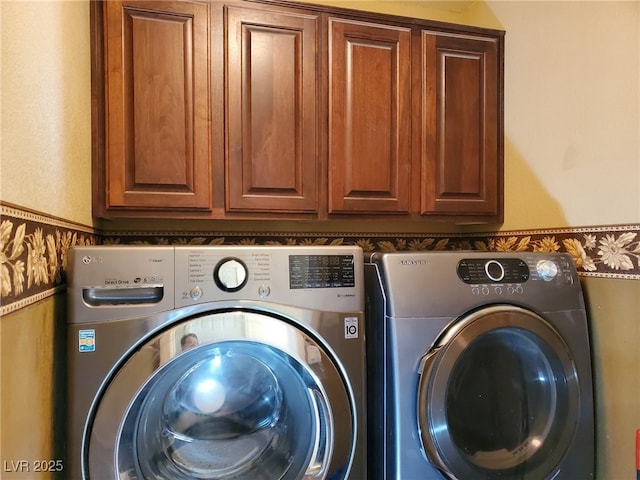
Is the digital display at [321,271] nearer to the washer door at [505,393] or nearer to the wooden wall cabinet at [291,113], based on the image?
the washer door at [505,393]

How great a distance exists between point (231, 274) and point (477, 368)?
69cm

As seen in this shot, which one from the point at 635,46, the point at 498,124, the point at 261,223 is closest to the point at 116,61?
the point at 261,223

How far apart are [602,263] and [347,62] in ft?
3.35

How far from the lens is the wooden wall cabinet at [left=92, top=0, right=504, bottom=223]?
134 cm

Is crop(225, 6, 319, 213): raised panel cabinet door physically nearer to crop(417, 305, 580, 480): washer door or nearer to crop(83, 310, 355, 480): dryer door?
crop(83, 310, 355, 480): dryer door

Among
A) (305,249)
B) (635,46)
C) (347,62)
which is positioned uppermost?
(347,62)

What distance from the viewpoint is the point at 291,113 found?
1.45 m

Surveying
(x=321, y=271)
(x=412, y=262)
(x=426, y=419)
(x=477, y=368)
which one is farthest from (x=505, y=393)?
(x=321, y=271)

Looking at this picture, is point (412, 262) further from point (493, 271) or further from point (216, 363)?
point (216, 363)

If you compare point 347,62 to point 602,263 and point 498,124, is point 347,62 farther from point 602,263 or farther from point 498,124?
point 602,263

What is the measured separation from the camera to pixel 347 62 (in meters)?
1.49

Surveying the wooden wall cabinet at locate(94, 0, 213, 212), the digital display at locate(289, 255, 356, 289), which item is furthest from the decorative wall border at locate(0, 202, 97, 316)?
the digital display at locate(289, 255, 356, 289)

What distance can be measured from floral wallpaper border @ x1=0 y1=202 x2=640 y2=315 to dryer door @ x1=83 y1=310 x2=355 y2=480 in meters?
0.27

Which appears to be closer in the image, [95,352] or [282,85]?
[95,352]
